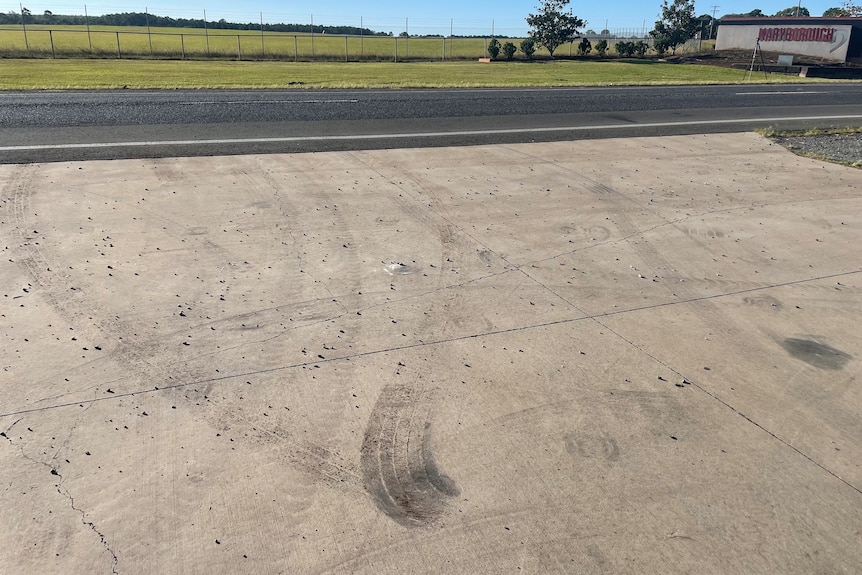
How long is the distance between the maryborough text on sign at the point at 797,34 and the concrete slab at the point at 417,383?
4554 cm

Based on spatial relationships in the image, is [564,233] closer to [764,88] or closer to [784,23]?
[764,88]

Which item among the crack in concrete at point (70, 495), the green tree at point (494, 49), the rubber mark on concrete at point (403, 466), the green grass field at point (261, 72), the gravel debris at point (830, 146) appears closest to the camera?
the crack in concrete at point (70, 495)

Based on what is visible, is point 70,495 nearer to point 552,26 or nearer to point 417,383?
point 417,383

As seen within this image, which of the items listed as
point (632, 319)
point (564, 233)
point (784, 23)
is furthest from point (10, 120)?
point (784, 23)

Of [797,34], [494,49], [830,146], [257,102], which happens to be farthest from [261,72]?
[797,34]

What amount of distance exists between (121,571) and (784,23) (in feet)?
183

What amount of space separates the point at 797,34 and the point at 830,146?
134ft

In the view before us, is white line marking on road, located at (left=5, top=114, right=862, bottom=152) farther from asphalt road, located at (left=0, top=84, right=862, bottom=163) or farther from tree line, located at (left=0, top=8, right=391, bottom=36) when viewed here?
tree line, located at (left=0, top=8, right=391, bottom=36)

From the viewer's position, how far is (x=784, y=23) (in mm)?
47250

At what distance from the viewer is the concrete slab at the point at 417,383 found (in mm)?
3072

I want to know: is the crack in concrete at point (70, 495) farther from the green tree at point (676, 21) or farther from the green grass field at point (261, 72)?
the green tree at point (676, 21)

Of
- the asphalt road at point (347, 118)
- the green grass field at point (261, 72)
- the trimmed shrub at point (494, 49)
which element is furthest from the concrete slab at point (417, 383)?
the trimmed shrub at point (494, 49)

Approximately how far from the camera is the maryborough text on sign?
44.5 m

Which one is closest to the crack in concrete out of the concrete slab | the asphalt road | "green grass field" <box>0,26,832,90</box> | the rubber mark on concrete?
the concrete slab
